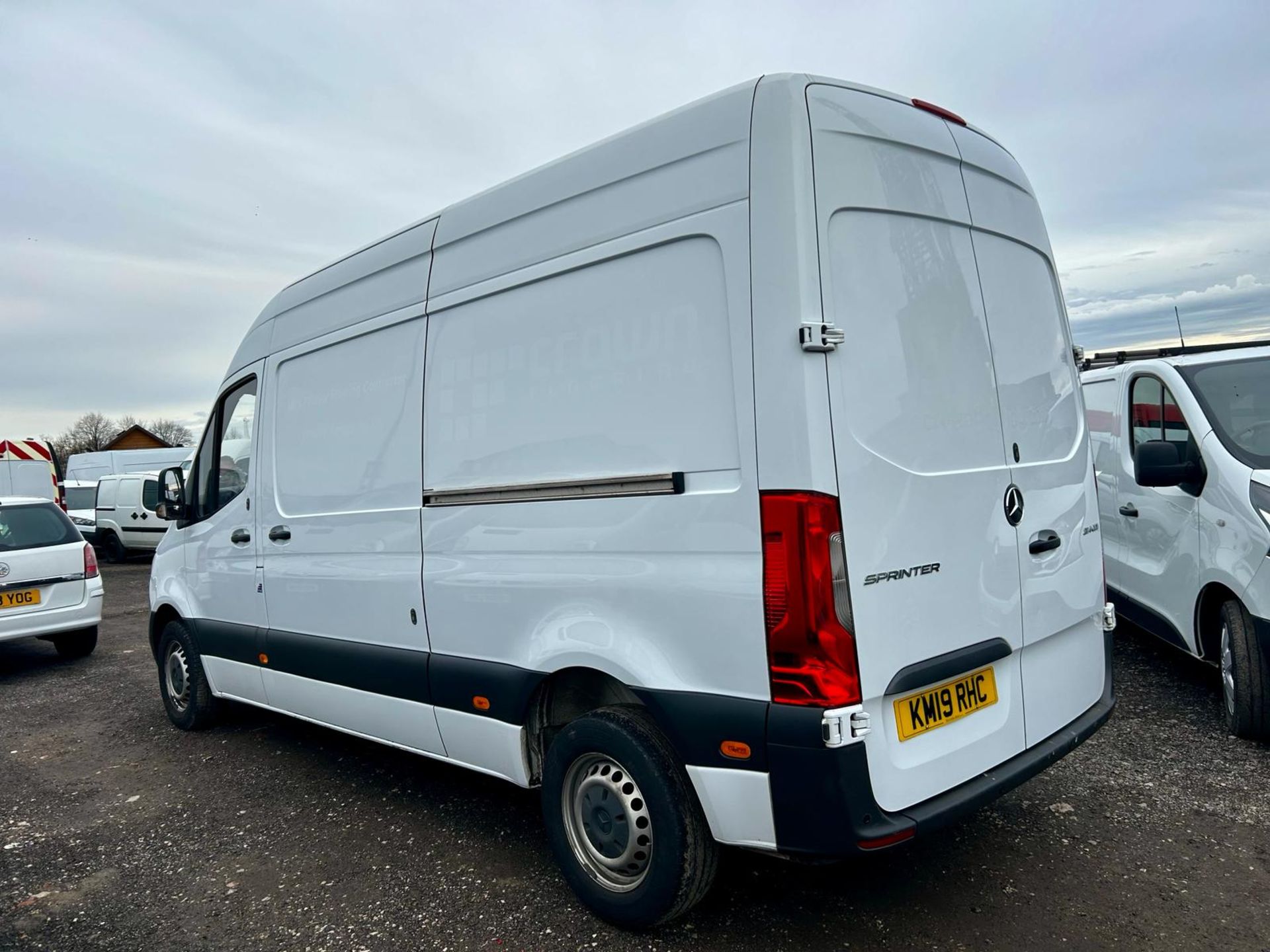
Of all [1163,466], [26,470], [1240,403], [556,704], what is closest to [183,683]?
[556,704]

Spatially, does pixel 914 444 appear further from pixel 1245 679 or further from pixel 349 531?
pixel 1245 679

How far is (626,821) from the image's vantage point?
9.88 ft

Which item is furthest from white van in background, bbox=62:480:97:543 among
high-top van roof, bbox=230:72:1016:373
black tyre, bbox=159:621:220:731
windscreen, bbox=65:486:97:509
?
high-top van roof, bbox=230:72:1016:373

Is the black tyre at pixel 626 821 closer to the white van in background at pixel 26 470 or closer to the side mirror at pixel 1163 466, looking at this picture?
the side mirror at pixel 1163 466

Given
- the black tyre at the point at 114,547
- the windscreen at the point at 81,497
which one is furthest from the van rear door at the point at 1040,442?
the windscreen at the point at 81,497

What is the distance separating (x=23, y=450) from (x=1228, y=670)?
18.5 metres

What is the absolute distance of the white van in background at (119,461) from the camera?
75.3 ft

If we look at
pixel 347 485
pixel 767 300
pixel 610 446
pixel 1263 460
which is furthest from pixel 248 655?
pixel 1263 460

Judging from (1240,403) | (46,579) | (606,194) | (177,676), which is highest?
(606,194)

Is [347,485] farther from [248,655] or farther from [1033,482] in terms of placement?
[1033,482]

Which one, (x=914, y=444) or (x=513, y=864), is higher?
(x=914, y=444)

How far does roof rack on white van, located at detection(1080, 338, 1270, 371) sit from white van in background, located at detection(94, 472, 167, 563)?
1562 centimetres

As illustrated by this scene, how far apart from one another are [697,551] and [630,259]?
963 millimetres

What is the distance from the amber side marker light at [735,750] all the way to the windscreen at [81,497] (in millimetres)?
21017
